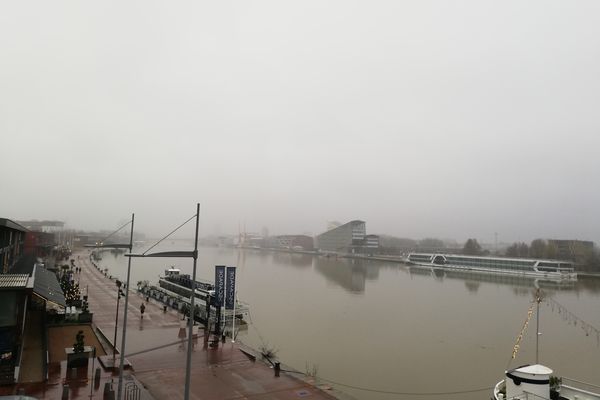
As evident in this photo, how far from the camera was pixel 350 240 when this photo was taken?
154 metres

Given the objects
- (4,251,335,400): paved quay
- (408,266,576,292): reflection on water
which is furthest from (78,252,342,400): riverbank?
(408,266,576,292): reflection on water

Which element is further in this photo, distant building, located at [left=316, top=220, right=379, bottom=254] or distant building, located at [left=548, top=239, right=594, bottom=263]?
distant building, located at [left=316, top=220, right=379, bottom=254]

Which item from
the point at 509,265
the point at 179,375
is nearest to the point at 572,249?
the point at 509,265

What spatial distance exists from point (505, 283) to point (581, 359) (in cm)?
4173

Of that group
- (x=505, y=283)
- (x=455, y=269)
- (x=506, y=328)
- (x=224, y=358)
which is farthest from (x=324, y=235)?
(x=224, y=358)

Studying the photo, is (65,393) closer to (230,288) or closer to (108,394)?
(108,394)

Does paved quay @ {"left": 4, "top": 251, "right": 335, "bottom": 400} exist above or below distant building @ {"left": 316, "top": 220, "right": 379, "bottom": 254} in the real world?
below

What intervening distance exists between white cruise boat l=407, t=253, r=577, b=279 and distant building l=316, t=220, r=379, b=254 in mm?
52142

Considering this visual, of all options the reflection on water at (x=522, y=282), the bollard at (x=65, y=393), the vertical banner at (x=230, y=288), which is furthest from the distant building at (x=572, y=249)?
the bollard at (x=65, y=393)

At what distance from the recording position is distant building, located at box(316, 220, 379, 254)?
144625 mm

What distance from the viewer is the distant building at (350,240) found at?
144625 millimetres

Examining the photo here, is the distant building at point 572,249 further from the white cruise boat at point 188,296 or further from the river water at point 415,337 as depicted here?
the white cruise boat at point 188,296

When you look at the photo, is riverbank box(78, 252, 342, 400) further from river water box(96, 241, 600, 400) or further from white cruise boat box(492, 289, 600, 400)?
white cruise boat box(492, 289, 600, 400)

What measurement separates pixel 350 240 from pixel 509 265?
267 ft
